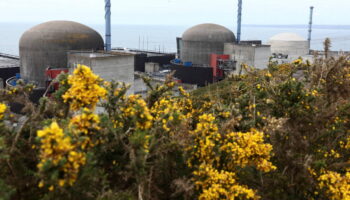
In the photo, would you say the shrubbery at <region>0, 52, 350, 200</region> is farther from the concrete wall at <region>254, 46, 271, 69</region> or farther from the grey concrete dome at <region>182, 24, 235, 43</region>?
the grey concrete dome at <region>182, 24, 235, 43</region>

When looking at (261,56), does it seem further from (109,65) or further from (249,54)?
(109,65)

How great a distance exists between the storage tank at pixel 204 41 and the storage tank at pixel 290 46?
57.0 feet

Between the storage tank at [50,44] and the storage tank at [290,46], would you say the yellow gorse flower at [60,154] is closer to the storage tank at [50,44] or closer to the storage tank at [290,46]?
the storage tank at [50,44]

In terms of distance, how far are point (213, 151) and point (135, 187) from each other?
5.55ft

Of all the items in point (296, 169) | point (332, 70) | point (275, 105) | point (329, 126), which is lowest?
point (296, 169)

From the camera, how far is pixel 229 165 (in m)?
7.05

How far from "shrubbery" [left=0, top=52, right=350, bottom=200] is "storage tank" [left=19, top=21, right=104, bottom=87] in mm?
27395

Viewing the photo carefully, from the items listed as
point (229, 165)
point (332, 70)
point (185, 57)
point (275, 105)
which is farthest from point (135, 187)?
point (185, 57)

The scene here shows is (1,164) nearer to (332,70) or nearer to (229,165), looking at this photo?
(229,165)

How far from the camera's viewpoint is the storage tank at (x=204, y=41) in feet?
160

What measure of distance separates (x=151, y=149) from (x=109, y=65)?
82.0 feet

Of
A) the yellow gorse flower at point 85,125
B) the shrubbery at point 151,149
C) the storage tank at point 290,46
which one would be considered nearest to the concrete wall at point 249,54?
the storage tank at point 290,46

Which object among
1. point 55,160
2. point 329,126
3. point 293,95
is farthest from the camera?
point 329,126

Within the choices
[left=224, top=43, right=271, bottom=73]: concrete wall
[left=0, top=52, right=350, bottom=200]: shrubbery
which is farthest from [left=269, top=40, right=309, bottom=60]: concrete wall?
[left=0, top=52, right=350, bottom=200]: shrubbery
